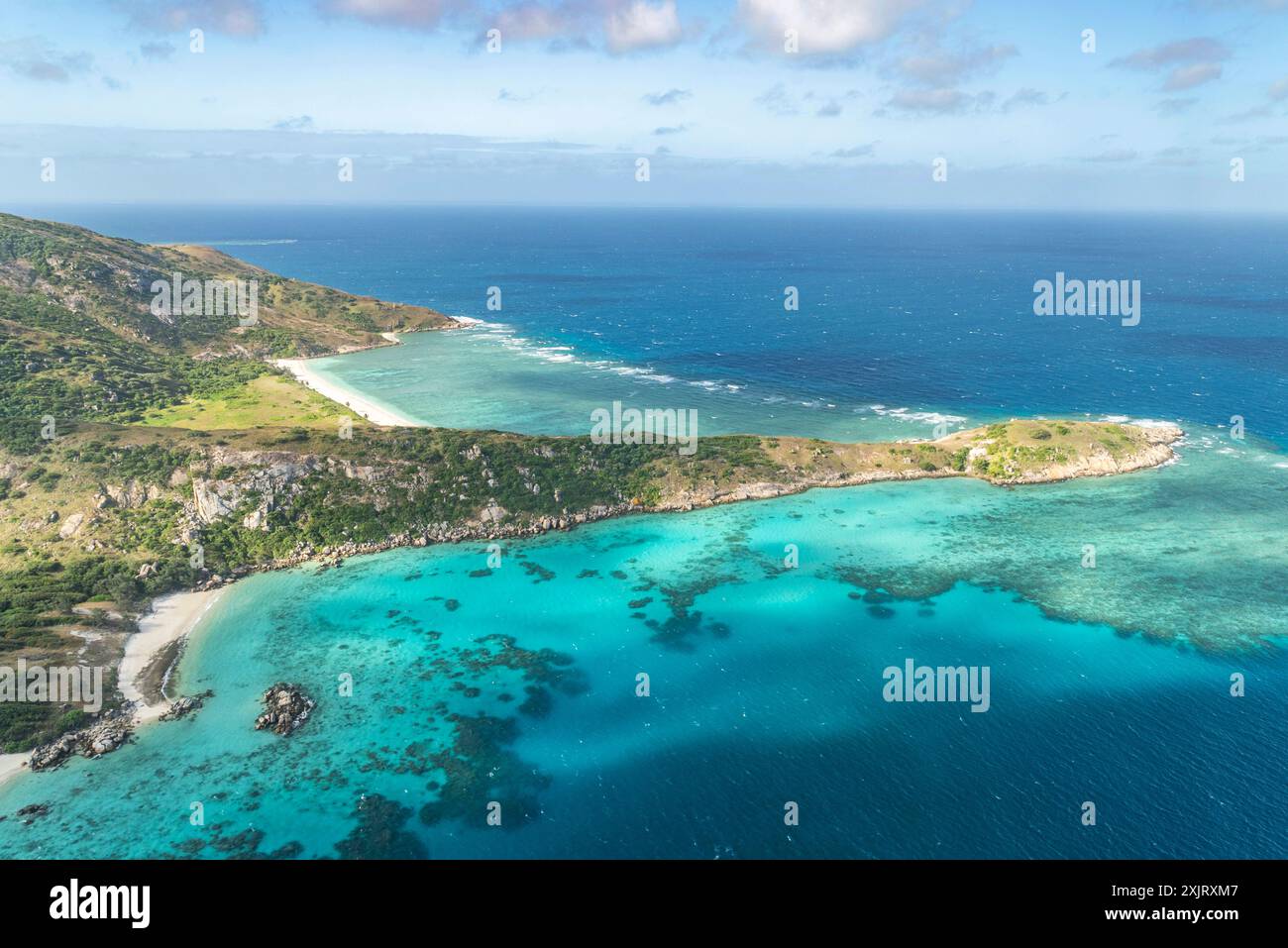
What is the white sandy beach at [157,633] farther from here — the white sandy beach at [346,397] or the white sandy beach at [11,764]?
the white sandy beach at [346,397]

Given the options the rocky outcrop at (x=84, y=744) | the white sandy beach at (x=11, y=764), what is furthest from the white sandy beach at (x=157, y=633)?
the white sandy beach at (x=11, y=764)

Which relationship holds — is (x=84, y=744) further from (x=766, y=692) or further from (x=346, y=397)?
(x=346, y=397)

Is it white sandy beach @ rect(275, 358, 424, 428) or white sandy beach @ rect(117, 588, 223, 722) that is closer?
white sandy beach @ rect(117, 588, 223, 722)

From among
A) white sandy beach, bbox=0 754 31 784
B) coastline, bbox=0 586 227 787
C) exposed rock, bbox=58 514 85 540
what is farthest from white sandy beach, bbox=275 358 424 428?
white sandy beach, bbox=0 754 31 784

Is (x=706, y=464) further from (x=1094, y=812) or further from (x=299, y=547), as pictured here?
(x=1094, y=812)

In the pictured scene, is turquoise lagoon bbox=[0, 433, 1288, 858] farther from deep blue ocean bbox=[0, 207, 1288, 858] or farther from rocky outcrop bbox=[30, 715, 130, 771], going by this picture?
rocky outcrop bbox=[30, 715, 130, 771]

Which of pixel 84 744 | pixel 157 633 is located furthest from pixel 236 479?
pixel 84 744
